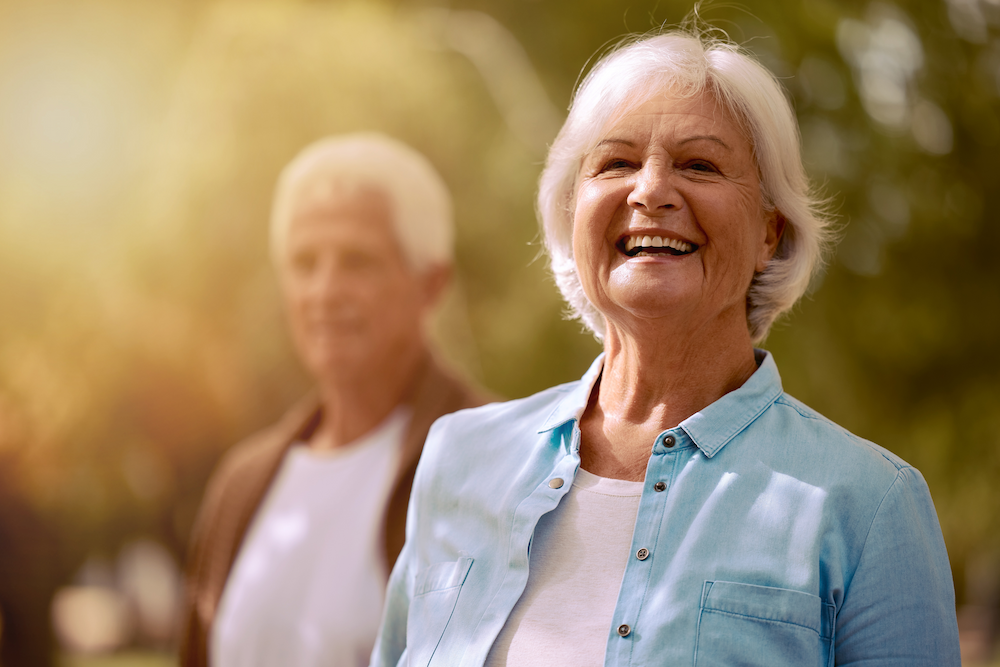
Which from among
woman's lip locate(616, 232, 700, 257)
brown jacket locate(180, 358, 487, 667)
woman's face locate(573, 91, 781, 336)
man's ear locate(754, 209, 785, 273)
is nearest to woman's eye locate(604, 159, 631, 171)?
woman's face locate(573, 91, 781, 336)

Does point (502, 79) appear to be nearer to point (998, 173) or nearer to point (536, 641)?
point (998, 173)

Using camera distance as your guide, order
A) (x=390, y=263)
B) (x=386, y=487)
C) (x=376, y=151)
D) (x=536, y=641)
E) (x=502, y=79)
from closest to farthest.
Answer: (x=536, y=641), (x=386, y=487), (x=390, y=263), (x=376, y=151), (x=502, y=79)

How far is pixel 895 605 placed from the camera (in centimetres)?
99

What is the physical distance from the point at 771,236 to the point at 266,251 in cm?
190

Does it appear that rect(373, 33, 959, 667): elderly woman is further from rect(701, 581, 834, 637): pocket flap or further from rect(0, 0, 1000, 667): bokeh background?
rect(0, 0, 1000, 667): bokeh background

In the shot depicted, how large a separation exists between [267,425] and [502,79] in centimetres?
142

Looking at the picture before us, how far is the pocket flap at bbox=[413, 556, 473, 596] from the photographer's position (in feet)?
3.99

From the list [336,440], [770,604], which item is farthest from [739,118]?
[336,440]

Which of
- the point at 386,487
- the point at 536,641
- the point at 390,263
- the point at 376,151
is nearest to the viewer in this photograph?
the point at 536,641

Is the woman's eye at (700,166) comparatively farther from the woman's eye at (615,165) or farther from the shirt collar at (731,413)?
the shirt collar at (731,413)

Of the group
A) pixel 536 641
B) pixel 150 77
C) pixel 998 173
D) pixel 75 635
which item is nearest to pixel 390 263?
pixel 150 77

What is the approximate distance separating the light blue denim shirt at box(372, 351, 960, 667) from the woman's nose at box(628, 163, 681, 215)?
29 centimetres

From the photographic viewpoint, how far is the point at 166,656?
2746 millimetres

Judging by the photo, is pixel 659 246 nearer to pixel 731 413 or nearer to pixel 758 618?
pixel 731 413
